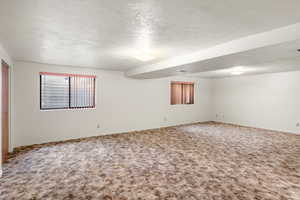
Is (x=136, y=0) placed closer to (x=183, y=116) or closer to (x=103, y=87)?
(x=103, y=87)

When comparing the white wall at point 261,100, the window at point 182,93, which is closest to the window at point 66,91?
the window at point 182,93

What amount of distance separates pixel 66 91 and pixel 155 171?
143 inches

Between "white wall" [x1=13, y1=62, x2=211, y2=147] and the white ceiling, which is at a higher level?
the white ceiling

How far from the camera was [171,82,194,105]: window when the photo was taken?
23.6 feet

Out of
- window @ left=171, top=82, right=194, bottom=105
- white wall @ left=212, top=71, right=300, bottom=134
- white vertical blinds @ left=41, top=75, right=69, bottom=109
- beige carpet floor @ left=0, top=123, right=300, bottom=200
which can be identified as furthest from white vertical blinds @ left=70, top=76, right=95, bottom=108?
white wall @ left=212, top=71, right=300, bottom=134

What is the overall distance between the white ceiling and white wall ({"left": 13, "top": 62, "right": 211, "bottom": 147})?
176cm

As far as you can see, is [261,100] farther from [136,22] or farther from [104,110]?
[136,22]

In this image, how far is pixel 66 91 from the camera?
4.97 m

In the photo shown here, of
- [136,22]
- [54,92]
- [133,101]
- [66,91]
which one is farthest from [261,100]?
[54,92]

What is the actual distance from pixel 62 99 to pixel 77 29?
331 centimetres

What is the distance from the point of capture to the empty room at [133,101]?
184cm

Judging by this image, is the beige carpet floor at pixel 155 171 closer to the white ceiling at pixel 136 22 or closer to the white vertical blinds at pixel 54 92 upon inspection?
the white vertical blinds at pixel 54 92

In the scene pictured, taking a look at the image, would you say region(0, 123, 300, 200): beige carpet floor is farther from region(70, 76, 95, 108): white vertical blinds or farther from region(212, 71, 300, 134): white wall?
region(212, 71, 300, 134): white wall

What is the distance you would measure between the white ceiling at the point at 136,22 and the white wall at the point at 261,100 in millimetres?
4948
